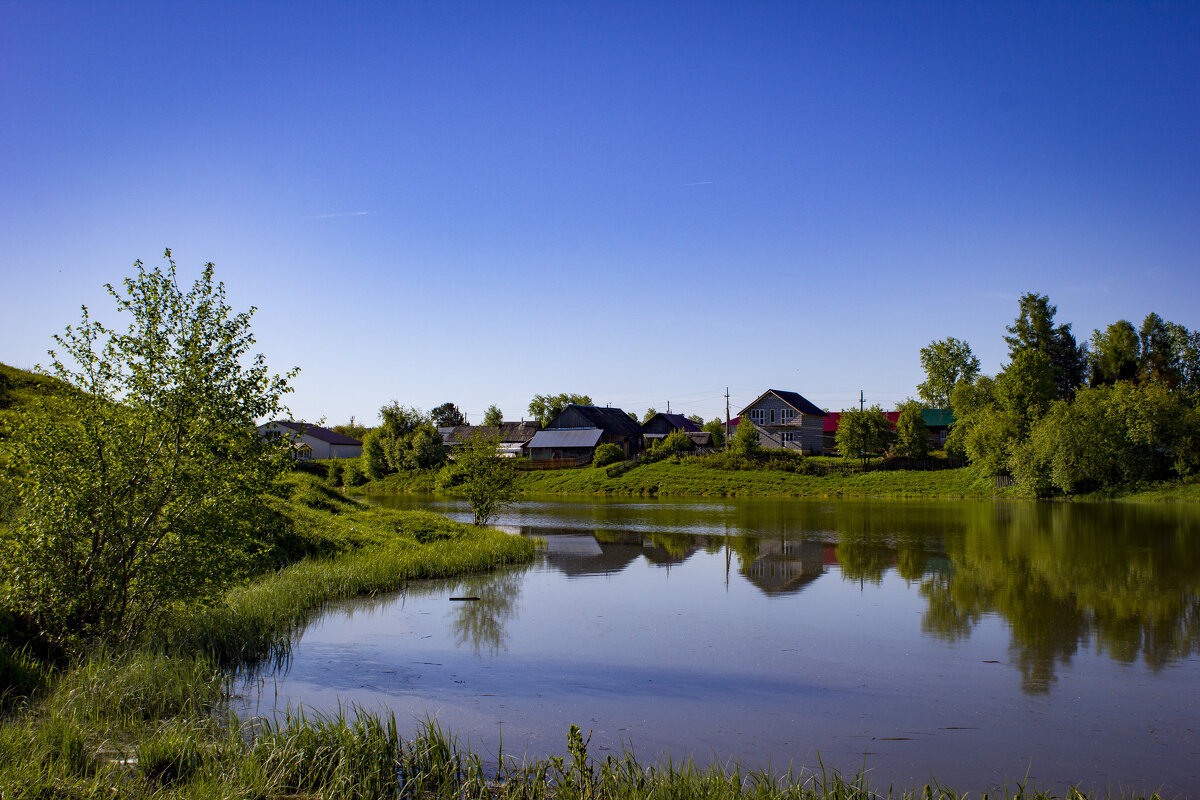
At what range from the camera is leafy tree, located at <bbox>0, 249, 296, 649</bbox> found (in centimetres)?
970

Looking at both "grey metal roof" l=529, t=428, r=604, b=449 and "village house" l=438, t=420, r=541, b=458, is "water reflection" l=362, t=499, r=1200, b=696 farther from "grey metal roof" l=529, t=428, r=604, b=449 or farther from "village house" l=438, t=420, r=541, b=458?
"village house" l=438, t=420, r=541, b=458

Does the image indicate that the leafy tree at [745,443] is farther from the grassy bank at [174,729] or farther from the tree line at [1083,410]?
the grassy bank at [174,729]

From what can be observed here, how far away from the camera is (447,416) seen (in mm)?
119625

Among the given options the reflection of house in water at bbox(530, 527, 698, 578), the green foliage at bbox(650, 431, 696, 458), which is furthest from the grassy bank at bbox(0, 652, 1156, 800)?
the green foliage at bbox(650, 431, 696, 458)

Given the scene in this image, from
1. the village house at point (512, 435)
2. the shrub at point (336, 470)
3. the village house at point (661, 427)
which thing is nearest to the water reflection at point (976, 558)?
the shrub at point (336, 470)

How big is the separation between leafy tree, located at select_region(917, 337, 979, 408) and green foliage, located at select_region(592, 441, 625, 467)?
4153 centimetres

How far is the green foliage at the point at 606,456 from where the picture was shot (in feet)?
240

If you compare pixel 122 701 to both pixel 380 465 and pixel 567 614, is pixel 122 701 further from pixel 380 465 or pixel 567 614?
pixel 380 465

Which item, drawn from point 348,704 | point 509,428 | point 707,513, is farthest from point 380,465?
point 348,704

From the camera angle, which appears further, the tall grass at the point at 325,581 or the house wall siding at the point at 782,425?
the house wall siding at the point at 782,425

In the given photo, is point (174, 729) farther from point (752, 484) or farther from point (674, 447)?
point (674, 447)

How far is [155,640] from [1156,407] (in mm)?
56367

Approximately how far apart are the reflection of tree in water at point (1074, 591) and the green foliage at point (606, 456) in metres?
43.1

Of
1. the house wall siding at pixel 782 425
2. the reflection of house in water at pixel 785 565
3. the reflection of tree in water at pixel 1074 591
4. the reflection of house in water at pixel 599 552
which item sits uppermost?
the house wall siding at pixel 782 425
